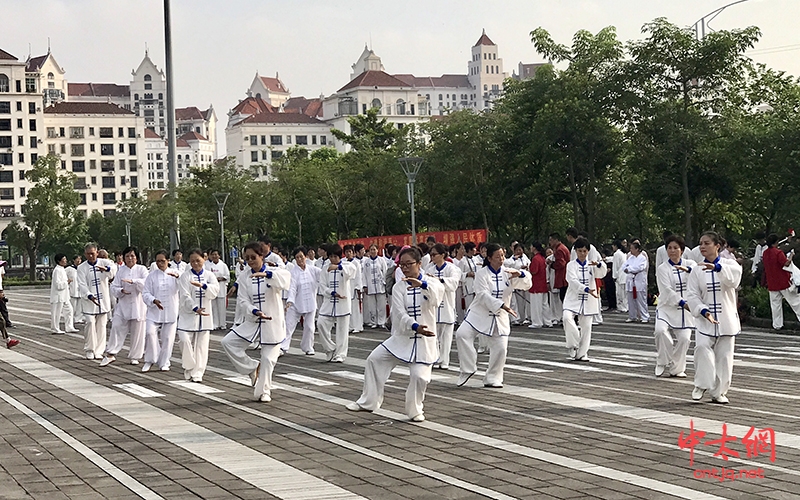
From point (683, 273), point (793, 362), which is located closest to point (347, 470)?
point (683, 273)

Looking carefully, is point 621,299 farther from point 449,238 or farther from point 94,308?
point 94,308

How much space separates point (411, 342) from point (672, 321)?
4653 millimetres

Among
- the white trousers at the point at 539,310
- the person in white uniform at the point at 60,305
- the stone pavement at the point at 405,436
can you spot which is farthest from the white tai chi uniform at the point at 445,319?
the person in white uniform at the point at 60,305

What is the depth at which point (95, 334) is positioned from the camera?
19.5 meters

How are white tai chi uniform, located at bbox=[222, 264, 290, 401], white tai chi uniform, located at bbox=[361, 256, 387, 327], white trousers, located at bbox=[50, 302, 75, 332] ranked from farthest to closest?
1. white trousers, located at bbox=[50, 302, 75, 332]
2. white tai chi uniform, located at bbox=[361, 256, 387, 327]
3. white tai chi uniform, located at bbox=[222, 264, 290, 401]

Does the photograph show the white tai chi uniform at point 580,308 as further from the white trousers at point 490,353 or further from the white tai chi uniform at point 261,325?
the white tai chi uniform at point 261,325

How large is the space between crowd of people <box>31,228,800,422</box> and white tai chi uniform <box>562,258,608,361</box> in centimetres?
2

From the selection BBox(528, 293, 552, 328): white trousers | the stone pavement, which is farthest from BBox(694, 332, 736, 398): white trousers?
BBox(528, 293, 552, 328): white trousers

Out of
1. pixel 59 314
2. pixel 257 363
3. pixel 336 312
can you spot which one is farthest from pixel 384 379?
pixel 59 314

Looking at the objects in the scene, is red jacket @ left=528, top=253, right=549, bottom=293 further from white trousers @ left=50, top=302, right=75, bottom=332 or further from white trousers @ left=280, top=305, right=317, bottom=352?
white trousers @ left=50, top=302, right=75, bottom=332

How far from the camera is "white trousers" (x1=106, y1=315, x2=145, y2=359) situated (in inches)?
725

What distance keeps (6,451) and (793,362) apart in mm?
10526

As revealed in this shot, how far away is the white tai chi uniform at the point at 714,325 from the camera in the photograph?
12.0 metres

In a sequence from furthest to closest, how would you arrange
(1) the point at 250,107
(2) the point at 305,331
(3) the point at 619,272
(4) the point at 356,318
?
1. (1) the point at 250,107
2. (3) the point at 619,272
3. (4) the point at 356,318
4. (2) the point at 305,331
